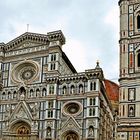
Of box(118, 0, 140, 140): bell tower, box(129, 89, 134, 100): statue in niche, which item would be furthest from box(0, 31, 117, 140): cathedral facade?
box(129, 89, 134, 100): statue in niche

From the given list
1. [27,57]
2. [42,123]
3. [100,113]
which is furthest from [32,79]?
[100,113]

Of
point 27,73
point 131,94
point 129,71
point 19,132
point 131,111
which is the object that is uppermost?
point 27,73

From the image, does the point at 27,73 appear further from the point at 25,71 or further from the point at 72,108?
the point at 72,108

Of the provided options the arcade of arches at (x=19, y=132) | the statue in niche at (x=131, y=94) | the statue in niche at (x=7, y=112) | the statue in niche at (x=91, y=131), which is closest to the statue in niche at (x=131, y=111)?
the statue in niche at (x=131, y=94)

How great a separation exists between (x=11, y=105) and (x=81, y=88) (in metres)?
9.35

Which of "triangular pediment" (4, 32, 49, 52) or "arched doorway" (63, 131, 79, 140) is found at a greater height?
"triangular pediment" (4, 32, 49, 52)

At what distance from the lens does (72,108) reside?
38625 mm

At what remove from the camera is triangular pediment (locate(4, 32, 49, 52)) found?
43250 millimetres

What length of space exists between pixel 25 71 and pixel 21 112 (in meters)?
5.72

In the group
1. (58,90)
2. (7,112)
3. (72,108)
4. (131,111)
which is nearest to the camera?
(131,111)

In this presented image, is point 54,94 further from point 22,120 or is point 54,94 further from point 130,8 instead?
point 130,8

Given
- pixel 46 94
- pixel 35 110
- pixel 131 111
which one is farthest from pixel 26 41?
pixel 131 111

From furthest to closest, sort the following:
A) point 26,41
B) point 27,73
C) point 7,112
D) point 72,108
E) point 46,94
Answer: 1. point 26,41
2. point 27,73
3. point 7,112
4. point 46,94
5. point 72,108

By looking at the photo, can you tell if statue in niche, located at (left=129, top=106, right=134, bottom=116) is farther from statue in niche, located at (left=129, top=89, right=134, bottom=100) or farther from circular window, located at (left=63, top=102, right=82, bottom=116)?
circular window, located at (left=63, top=102, right=82, bottom=116)
